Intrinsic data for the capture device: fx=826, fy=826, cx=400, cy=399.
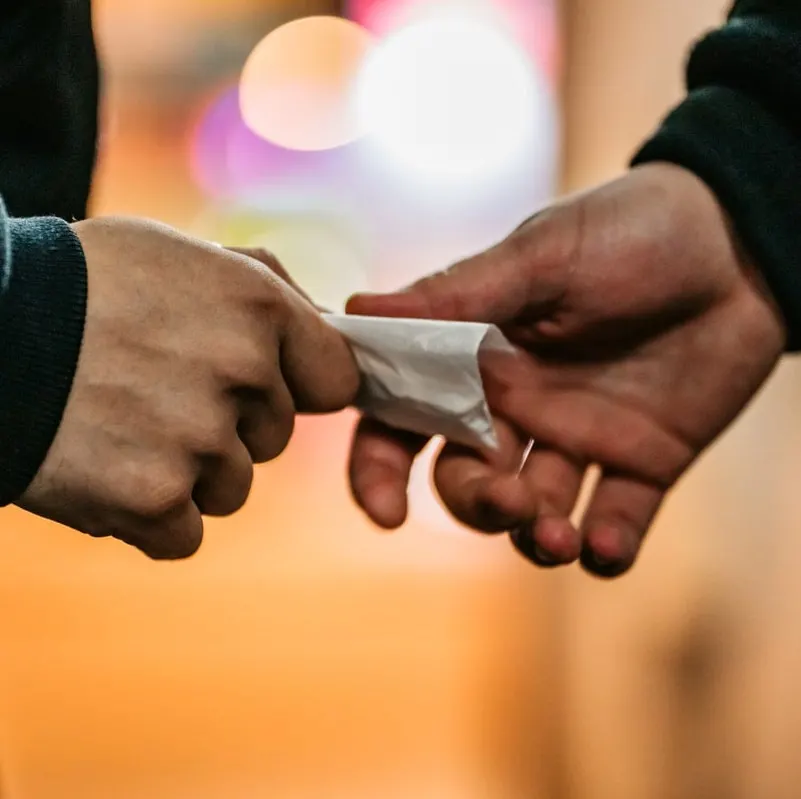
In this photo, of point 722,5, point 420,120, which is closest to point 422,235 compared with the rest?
point 420,120

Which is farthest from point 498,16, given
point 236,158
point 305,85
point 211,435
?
point 211,435

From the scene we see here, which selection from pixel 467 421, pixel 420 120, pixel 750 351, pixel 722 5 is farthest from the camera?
pixel 420 120

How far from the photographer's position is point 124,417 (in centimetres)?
36

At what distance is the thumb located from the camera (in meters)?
0.50

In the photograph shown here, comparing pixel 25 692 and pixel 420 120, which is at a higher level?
pixel 420 120

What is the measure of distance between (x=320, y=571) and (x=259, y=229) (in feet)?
1.62

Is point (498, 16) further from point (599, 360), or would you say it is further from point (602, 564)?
point (602, 564)

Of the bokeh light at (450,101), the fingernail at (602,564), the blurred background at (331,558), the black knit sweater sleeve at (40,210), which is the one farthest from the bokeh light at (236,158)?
the fingernail at (602,564)

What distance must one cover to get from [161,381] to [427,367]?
0.48 ft

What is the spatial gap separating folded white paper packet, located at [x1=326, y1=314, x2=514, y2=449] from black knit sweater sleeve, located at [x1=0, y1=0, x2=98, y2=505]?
158 mm

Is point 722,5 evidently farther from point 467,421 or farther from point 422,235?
point 467,421

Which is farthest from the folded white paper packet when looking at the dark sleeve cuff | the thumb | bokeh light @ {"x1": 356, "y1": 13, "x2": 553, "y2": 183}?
bokeh light @ {"x1": 356, "y1": 13, "x2": 553, "y2": 183}

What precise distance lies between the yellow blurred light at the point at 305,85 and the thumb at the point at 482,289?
0.71 meters

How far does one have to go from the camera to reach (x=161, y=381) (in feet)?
1.20
